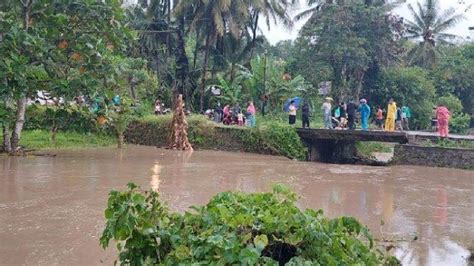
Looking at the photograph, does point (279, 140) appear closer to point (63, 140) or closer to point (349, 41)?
point (63, 140)

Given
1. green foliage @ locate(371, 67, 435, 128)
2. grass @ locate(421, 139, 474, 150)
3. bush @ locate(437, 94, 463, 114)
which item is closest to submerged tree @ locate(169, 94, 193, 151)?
grass @ locate(421, 139, 474, 150)

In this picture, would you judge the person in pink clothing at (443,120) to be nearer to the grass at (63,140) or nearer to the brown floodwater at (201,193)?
the brown floodwater at (201,193)

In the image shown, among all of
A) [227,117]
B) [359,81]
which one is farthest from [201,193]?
[359,81]

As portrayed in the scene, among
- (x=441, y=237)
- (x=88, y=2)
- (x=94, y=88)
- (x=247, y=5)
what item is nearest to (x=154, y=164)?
(x=94, y=88)

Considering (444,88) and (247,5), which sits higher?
(247,5)

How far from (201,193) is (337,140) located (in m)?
10.8

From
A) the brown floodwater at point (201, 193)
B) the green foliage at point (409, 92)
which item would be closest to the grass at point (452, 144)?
the brown floodwater at point (201, 193)

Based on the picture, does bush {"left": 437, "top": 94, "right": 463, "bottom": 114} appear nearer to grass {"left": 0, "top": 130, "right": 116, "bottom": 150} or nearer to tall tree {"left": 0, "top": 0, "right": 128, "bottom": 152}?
grass {"left": 0, "top": 130, "right": 116, "bottom": 150}

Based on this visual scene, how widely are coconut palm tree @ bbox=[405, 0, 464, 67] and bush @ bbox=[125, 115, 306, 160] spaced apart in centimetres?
1936

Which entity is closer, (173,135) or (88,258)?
(88,258)

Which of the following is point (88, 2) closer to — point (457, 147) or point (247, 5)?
point (457, 147)

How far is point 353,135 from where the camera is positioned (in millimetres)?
19078

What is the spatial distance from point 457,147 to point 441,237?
37.2 feet

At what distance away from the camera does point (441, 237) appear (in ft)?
25.0
